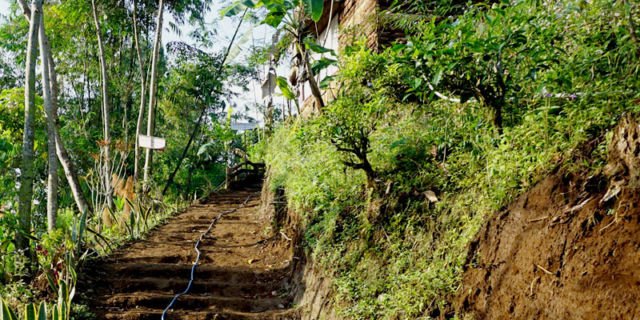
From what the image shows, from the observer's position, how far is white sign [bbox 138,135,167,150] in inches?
308

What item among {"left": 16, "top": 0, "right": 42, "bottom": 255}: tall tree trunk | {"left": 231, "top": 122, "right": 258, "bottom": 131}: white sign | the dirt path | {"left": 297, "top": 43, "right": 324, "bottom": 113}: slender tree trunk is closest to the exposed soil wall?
the dirt path

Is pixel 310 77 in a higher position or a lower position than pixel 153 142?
higher

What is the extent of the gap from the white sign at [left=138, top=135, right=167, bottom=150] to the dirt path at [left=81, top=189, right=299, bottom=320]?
1278mm

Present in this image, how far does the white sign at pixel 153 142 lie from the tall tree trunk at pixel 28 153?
2573mm

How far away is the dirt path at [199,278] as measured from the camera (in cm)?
498

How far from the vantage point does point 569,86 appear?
2359 millimetres

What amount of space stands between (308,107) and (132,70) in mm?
5605

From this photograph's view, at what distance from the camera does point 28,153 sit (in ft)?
17.0

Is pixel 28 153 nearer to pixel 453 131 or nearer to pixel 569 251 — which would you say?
pixel 453 131

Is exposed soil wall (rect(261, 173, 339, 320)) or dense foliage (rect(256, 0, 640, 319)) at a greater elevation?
dense foliage (rect(256, 0, 640, 319))

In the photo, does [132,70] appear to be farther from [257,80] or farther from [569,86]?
[569,86]

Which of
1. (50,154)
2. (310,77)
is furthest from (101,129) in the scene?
(310,77)

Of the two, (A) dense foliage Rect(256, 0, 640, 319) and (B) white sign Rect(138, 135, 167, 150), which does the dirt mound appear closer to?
(A) dense foliage Rect(256, 0, 640, 319)

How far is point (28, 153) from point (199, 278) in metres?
2.20
